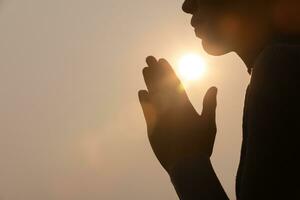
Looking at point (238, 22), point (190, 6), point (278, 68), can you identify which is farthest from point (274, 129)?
point (190, 6)

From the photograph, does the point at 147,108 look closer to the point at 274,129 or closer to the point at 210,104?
the point at 210,104

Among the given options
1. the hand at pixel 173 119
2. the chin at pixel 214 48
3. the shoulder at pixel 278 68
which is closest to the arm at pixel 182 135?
the hand at pixel 173 119

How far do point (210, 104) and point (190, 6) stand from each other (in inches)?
14.9

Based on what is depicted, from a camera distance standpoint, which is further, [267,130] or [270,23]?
[270,23]

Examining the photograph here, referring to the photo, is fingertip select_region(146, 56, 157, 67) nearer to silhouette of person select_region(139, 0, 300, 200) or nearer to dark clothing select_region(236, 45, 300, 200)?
silhouette of person select_region(139, 0, 300, 200)

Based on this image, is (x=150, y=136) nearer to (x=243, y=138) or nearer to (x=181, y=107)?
(x=181, y=107)

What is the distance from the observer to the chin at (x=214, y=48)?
1.34 metres

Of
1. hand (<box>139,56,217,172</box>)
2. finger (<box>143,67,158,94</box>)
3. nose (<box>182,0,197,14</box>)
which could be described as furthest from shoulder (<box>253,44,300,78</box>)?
nose (<box>182,0,197,14</box>)

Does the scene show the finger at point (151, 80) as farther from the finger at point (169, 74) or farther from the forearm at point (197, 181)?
the forearm at point (197, 181)

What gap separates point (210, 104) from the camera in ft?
4.13

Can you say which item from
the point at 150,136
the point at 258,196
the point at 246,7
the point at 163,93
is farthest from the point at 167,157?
the point at 246,7

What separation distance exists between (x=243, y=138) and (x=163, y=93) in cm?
26

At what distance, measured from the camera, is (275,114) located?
909 millimetres

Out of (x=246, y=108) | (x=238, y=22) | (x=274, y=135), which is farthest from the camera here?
(x=238, y=22)
